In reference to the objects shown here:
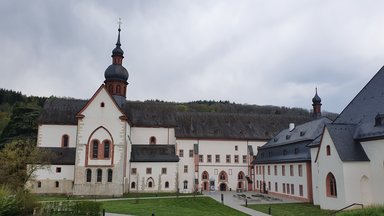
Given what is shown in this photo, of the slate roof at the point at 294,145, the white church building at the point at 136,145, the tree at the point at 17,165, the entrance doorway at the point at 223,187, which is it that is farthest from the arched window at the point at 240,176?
the tree at the point at 17,165

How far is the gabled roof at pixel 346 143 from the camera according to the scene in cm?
2484

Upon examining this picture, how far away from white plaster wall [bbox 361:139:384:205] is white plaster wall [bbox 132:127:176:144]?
103 ft

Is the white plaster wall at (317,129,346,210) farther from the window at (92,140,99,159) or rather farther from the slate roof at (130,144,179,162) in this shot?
the window at (92,140,99,159)

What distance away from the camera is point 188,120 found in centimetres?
5453

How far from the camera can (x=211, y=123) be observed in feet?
181

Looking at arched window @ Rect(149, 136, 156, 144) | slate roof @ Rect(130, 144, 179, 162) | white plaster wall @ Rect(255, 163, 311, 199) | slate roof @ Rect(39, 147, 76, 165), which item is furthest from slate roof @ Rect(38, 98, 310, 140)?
white plaster wall @ Rect(255, 163, 311, 199)

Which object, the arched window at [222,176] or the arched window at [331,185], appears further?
the arched window at [222,176]

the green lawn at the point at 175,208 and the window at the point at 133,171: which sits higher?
the window at the point at 133,171

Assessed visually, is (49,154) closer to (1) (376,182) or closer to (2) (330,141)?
(2) (330,141)

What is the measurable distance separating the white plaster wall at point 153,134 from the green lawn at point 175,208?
16.8m

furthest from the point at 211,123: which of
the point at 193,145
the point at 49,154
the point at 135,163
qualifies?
the point at 49,154

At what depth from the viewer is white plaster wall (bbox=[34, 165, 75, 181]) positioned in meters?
40.5

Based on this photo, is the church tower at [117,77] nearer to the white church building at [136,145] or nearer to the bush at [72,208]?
the white church building at [136,145]

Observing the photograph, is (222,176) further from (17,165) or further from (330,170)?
(17,165)
